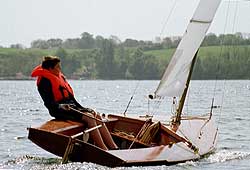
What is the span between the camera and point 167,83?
1159 cm

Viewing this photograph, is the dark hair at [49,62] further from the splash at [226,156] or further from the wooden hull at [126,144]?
the splash at [226,156]

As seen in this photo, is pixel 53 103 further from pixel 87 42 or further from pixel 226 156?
pixel 87 42

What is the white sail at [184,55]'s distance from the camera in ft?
38.1

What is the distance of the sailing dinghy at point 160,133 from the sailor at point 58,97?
16 centimetres

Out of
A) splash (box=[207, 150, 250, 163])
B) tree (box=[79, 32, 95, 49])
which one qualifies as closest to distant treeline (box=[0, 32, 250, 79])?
tree (box=[79, 32, 95, 49])

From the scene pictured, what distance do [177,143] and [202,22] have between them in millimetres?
2259

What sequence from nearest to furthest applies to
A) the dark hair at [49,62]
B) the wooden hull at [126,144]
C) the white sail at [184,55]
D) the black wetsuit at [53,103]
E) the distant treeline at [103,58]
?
the wooden hull at [126,144], the black wetsuit at [53,103], the dark hair at [49,62], the white sail at [184,55], the distant treeline at [103,58]

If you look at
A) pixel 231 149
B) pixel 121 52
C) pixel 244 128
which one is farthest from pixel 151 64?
pixel 231 149

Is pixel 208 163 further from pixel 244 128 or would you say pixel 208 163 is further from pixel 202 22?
pixel 244 128

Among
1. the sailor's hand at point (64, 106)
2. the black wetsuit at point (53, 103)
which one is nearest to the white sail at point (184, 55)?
the black wetsuit at point (53, 103)

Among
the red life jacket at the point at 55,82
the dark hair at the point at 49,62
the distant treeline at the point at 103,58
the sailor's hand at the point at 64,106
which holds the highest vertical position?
the dark hair at the point at 49,62

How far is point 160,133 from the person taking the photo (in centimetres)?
1159

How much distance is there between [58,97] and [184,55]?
255 cm

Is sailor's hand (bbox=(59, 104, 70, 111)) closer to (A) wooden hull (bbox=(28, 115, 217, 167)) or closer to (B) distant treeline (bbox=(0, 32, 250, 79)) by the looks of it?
(A) wooden hull (bbox=(28, 115, 217, 167))
